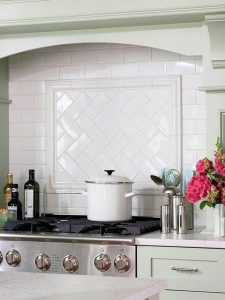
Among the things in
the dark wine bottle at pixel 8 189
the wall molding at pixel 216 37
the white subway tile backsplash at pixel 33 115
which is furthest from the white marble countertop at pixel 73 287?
the white subway tile backsplash at pixel 33 115

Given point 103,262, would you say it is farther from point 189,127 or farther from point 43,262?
point 189,127

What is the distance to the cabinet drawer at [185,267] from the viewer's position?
4.05 metres

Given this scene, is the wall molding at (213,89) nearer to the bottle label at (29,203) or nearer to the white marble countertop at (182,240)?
the white marble countertop at (182,240)

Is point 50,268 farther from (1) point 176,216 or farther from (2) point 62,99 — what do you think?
(2) point 62,99

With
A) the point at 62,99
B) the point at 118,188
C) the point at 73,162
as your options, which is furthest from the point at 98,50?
the point at 118,188

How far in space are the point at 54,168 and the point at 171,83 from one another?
1071 mm

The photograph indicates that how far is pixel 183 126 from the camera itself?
4.96m

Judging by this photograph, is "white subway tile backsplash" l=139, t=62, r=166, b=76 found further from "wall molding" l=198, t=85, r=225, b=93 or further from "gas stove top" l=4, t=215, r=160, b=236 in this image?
"gas stove top" l=4, t=215, r=160, b=236

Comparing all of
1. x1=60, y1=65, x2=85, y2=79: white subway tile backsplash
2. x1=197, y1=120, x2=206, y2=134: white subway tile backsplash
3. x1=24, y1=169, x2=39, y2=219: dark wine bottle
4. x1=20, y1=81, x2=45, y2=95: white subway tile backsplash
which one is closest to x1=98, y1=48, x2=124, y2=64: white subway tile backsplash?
x1=60, y1=65, x2=85, y2=79: white subway tile backsplash

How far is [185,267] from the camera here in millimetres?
4117

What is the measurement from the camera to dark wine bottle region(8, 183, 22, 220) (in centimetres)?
495

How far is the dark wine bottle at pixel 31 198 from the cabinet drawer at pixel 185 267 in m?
1.15

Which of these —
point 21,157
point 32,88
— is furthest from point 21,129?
point 32,88

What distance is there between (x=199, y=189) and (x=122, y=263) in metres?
0.64
